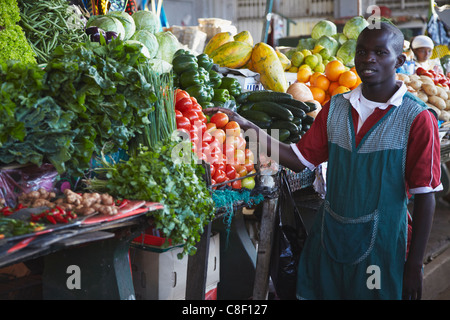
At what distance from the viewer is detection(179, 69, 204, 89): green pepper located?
3.06m

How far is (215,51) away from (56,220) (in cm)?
304

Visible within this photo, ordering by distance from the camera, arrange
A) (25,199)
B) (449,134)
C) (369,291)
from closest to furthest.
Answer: (25,199)
(369,291)
(449,134)

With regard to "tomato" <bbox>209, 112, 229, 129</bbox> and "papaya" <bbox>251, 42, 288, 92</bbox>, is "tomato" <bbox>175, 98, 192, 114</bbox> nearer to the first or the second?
"tomato" <bbox>209, 112, 229, 129</bbox>

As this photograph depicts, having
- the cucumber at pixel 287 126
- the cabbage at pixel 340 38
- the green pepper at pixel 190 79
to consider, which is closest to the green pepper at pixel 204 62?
the green pepper at pixel 190 79

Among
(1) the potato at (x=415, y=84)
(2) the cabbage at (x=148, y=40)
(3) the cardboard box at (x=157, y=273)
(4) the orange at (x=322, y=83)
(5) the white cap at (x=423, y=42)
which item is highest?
(2) the cabbage at (x=148, y=40)

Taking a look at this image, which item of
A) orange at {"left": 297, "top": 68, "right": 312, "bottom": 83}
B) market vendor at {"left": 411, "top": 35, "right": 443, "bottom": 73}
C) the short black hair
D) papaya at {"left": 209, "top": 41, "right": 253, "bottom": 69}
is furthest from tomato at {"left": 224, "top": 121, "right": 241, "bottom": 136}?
market vendor at {"left": 411, "top": 35, "right": 443, "bottom": 73}

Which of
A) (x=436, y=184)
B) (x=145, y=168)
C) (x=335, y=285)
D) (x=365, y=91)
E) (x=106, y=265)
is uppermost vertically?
(x=365, y=91)

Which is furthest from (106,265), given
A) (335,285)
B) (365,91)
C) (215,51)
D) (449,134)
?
(449,134)

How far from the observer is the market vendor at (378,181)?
2.11m

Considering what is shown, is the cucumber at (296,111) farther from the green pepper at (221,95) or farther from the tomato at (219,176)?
the tomato at (219,176)

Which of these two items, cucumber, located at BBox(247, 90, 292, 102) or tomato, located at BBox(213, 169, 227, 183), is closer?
tomato, located at BBox(213, 169, 227, 183)

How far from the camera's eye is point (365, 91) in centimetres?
227

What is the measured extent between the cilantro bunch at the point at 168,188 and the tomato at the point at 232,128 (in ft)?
2.38
